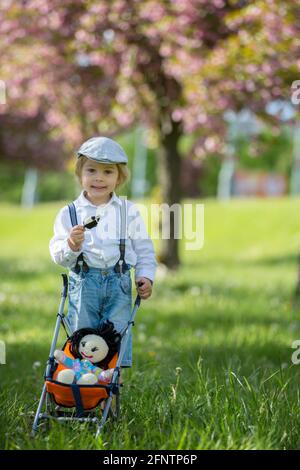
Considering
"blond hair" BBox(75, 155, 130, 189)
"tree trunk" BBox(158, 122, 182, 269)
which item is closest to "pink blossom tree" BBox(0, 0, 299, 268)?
"tree trunk" BBox(158, 122, 182, 269)

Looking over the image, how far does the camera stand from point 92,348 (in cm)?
409

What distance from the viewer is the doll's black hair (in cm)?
413

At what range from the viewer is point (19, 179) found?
62.3 meters

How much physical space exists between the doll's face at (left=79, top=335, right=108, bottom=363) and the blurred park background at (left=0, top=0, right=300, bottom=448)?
1.36ft

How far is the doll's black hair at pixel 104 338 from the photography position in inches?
163

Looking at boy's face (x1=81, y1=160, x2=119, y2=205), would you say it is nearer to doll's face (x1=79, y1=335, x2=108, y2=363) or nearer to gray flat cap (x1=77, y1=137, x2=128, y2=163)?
gray flat cap (x1=77, y1=137, x2=128, y2=163)

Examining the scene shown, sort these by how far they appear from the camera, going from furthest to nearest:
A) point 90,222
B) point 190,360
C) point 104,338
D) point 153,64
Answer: point 153,64
point 190,360
point 104,338
point 90,222

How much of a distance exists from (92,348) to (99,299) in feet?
1.10

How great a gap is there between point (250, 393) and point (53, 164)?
32.0 m

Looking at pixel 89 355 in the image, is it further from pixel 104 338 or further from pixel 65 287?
pixel 65 287

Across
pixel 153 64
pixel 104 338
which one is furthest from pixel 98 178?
pixel 153 64

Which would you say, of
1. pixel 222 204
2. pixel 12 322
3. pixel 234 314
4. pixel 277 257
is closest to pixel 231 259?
pixel 277 257

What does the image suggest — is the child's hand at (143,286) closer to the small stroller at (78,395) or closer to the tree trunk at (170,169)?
the small stroller at (78,395)
